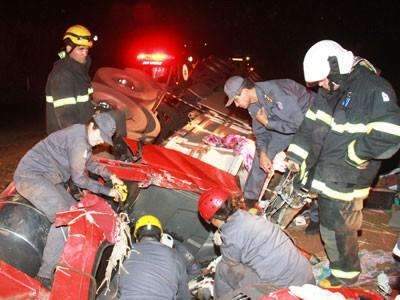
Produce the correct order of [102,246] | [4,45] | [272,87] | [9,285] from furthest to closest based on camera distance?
[4,45]
[272,87]
[102,246]
[9,285]

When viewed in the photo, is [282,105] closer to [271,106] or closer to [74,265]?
[271,106]

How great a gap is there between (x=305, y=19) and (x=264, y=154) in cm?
2682

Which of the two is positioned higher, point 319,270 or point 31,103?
point 319,270

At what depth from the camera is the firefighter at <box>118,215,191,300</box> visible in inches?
117

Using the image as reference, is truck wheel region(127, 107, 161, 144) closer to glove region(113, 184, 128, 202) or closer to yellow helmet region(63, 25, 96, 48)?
yellow helmet region(63, 25, 96, 48)

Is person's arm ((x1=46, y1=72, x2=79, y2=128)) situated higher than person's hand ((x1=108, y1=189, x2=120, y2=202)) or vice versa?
person's arm ((x1=46, y1=72, x2=79, y2=128))

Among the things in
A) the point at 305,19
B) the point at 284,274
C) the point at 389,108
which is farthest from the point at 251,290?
the point at 305,19

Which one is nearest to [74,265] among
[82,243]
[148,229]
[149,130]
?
[82,243]

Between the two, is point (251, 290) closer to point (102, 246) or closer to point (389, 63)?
point (102, 246)

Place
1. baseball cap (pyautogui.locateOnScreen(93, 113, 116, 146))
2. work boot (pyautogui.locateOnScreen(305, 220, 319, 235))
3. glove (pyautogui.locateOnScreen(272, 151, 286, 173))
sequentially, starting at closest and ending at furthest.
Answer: baseball cap (pyautogui.locateOnScreen(93, 113, 116, 146)) → glove (pyautogui.locateOnScreen(272, 151, 286, 173)) → work boot (pyautogui.locateOnScreen(305, 220, 319, 235))

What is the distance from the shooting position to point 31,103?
1309cm

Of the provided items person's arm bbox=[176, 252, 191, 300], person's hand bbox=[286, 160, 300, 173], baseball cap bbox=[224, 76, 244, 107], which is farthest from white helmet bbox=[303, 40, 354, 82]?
person's arm bbox=[176, 252, 191, 300]

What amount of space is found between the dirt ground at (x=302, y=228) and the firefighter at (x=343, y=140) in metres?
0.66

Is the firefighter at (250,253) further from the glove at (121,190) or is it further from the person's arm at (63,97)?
the person's arm at (63,97)
